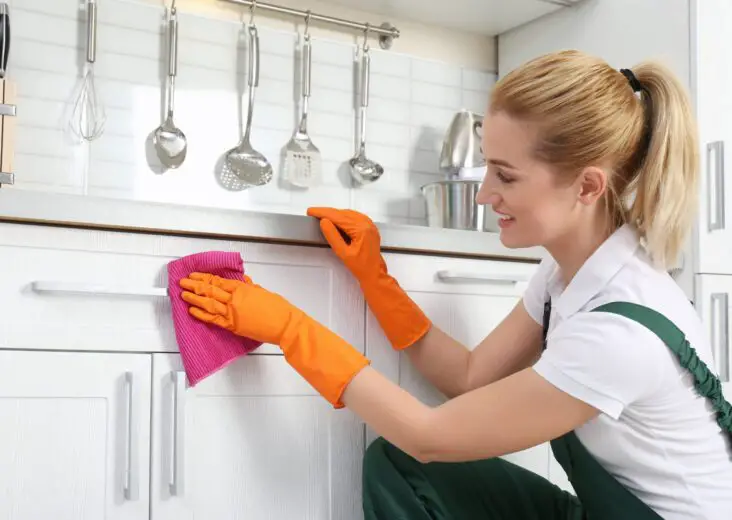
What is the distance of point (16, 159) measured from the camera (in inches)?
72.3

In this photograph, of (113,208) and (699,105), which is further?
(699,105)

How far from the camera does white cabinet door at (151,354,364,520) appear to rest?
1340 millimetres

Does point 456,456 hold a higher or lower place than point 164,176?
lower

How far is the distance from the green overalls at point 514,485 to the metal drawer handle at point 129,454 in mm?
369

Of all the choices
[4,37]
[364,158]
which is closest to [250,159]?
[364,158]

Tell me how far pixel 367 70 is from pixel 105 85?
2.12 ft

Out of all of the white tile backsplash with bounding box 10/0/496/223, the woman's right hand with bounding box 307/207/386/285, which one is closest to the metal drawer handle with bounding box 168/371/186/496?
the woman's right hand with bounding box 307/207/386/285

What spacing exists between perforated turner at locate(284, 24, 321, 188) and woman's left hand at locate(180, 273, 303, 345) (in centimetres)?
79

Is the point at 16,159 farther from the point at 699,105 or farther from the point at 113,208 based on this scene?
the point at 699,105

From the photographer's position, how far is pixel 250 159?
2.04m

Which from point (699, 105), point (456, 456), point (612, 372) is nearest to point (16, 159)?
point (456, 456)

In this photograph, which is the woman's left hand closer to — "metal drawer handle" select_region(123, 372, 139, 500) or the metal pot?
"metal drawer handle" select_region(123, 372, 139, 500)

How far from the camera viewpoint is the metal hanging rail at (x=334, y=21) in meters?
2.08

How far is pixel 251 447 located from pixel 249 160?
2.71 ft
